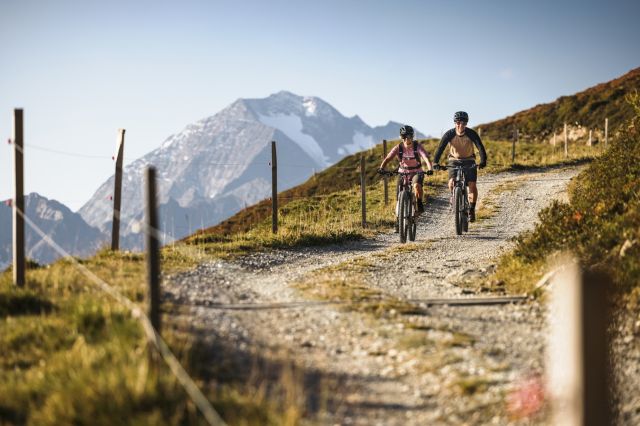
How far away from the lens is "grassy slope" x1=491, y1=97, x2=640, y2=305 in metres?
6.80

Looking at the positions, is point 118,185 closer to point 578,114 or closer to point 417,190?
point 417,190

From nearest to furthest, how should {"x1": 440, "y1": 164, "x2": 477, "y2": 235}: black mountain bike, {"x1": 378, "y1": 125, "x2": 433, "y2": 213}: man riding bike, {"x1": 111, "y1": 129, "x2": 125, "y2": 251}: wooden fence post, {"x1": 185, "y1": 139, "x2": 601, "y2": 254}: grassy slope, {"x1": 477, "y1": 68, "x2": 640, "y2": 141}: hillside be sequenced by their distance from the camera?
{"x1": 111, "y1": 129, "x2": 125, "y2": 251}: wooden fence post
{"x1": 378, "y1": 125, "x2": 433, "y2": 213}: man riding bike
{"x1": 440, "y1": 164, "x2": 477, "y2": 235}: black mountain bike
{"x1": 185, "y1": 139, "x2": 601, "y2": 254}: grassy slope
{"x1": 477, "y1": 68, "x2": 640, "y2": 141}: hillside

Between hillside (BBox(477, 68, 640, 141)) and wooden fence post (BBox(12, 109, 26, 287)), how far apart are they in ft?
131

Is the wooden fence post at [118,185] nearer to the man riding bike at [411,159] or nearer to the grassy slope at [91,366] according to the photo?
the grassy slope at [91,366]

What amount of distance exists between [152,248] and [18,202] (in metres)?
4.36

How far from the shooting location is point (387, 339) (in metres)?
5.82

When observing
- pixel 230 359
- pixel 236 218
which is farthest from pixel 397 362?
pixel 236 218

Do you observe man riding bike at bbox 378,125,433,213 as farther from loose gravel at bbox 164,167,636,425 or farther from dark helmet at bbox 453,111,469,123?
loose gravel at bbox 164,167,636,425

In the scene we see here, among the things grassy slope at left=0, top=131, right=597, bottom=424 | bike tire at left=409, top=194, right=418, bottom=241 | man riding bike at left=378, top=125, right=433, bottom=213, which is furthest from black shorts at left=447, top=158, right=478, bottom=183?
grassy slope at left=0, top=131, right=597, bottom=424

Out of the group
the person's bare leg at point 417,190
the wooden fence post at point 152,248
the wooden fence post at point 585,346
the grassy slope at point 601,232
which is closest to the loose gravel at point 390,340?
the grassy slope at point 601,232

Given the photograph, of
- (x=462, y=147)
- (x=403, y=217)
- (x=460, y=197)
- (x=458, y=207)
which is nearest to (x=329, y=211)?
(x=403, y=217)

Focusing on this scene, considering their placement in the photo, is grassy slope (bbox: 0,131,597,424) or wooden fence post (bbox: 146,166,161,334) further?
wooden fence post (bbox: 146,166,161,334)

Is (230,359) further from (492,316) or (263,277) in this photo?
(263,277)

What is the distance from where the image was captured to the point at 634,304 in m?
6.04
